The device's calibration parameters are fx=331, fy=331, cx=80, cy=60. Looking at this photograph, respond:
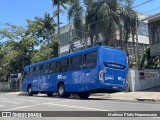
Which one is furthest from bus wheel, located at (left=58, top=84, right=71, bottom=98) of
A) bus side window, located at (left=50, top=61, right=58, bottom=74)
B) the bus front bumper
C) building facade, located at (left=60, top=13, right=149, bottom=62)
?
building facade, located at (left=60, top=13, right=149, bottom=62)

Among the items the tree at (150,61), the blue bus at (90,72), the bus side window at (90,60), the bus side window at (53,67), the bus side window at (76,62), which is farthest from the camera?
the tree at (150,61)

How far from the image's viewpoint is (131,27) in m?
34.8

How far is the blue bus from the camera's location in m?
20.5

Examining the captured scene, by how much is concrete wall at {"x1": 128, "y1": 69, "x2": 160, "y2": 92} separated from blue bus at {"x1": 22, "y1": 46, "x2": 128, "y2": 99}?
17.8 feet

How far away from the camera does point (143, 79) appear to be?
2916 centimetres

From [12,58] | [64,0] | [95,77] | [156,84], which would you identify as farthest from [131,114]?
[12,58]

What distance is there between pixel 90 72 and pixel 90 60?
0.78 m

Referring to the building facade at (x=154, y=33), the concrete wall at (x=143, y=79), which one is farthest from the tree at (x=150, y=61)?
the concrete wall at (x=143, y=79)

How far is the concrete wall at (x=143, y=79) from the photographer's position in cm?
2824

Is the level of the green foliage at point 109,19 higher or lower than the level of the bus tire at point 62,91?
higher

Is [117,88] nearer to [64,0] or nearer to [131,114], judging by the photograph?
[131,114]

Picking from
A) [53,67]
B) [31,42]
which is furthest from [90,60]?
[31,42]

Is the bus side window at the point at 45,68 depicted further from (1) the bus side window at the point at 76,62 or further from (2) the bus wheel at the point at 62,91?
(1) the bus side window at the point at 76,62

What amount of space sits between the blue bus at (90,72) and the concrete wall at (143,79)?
17.8ft
